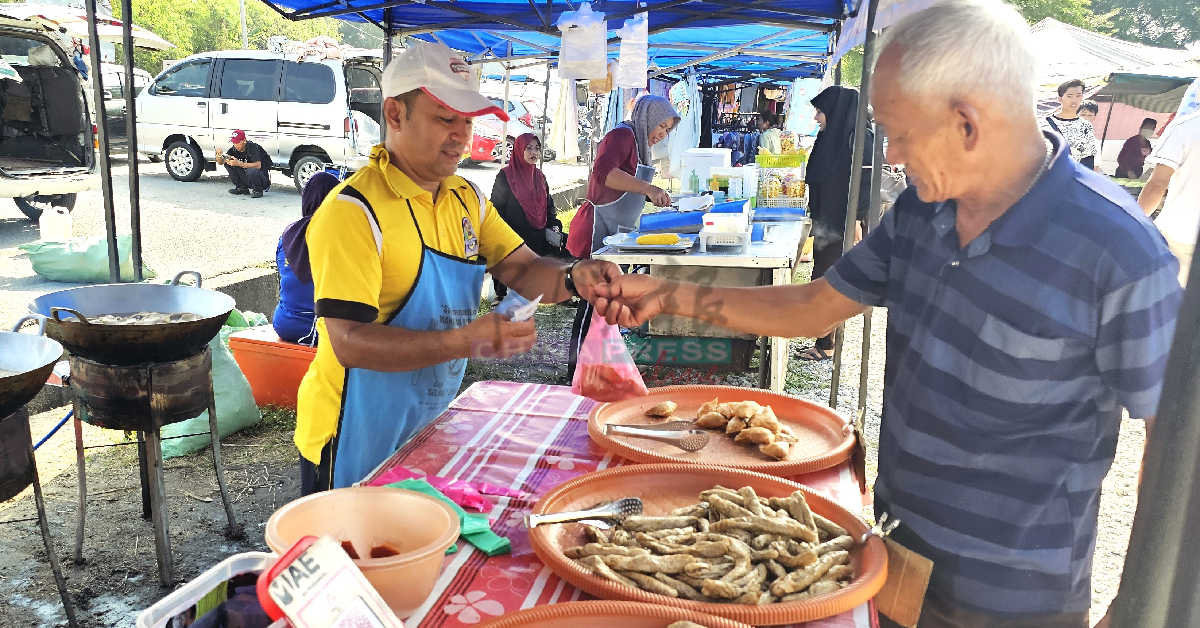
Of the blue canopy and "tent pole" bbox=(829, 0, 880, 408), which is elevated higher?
the blue canopy

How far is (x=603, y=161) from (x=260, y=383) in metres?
3.34

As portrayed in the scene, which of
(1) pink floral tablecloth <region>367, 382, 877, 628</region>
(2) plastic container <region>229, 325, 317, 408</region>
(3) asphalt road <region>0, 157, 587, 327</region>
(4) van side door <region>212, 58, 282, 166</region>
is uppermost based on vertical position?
(4) van side door <region>212, 58, 282, 166</region>

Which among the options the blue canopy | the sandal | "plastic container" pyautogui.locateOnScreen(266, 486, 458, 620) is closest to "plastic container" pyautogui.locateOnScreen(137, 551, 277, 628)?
"plastic container" pyautogui.locateOnScreen(266, 486, 458, 620)

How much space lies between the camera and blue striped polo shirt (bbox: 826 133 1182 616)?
55.7 inches

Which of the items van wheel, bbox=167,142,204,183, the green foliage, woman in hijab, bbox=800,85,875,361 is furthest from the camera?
the green foliage

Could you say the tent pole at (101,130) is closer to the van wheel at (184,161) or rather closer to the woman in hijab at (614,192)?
the woman in hijab at (614,192)

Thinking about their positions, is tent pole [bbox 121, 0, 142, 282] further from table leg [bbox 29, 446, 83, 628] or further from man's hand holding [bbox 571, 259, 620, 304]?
man's hand holding [bbox 571, 259, 620, 304]

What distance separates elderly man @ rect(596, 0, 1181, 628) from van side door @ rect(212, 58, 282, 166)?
1418cm

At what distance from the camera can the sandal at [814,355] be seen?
720 centimetres

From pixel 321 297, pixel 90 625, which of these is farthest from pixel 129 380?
pixel 321 297

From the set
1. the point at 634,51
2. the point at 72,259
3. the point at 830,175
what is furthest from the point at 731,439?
the point at 72,259

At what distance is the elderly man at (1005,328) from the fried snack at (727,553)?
13.6 inches

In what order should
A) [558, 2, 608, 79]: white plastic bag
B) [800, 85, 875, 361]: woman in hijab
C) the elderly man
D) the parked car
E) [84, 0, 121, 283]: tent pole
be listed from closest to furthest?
the elderly man
[84, 0, 121, 283]: tent pole
[558, 2, 608, 79]: white plastic bag
[800, 85, 875, 361]: woman in hijab
the parked car

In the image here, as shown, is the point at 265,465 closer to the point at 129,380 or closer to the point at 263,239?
the point at 129,380
